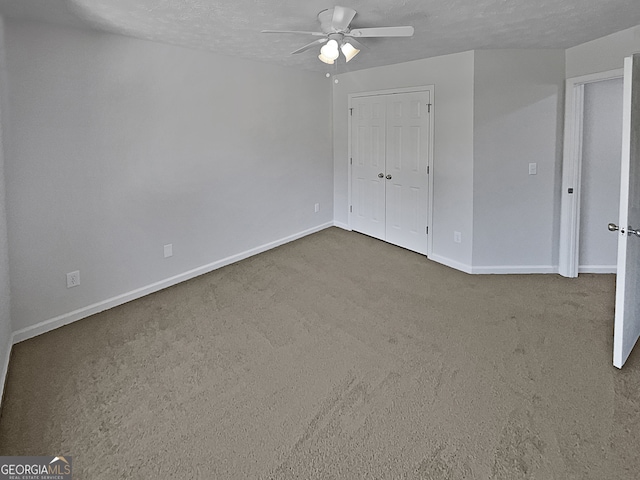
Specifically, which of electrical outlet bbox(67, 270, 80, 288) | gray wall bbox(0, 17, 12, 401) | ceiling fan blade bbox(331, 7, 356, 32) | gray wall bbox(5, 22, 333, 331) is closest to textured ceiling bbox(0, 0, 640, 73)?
ceiling fan blade bbox(331, 7, 356, 32)

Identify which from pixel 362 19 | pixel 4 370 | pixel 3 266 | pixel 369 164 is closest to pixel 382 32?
pixel 362 19

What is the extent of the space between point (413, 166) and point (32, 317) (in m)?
3.94

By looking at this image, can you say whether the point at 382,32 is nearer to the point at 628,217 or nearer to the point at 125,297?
the point at 628,217

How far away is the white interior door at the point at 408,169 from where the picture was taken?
14.9ft

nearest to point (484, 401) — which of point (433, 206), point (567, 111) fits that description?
point (433, 206)

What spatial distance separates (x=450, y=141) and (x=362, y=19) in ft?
6.10

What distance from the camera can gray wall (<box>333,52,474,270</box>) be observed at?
402 cm

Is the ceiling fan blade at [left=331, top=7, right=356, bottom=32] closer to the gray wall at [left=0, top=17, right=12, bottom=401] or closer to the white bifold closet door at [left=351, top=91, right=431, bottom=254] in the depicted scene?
the white bifold closet door at [left=351, top=91, right=431, bottom=254]

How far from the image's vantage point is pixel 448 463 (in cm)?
180

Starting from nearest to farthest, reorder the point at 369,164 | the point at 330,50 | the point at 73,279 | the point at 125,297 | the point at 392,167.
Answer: the point at 330,50
the point at 73,279
the point at 125,297
the point at 392,167
the point at 369,164

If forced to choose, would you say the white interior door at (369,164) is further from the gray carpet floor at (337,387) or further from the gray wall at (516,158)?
the gray carpet floor at (337,387)

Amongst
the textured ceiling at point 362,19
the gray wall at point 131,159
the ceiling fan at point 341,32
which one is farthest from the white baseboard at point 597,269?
the gray wall at point 131,159

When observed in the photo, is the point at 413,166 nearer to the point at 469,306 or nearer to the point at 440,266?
the point at 440,266

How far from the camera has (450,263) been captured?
4.41 meters
